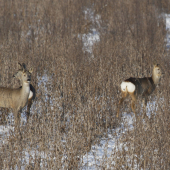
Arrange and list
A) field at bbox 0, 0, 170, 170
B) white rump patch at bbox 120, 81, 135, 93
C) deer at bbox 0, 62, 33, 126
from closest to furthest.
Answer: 1. field at bbox 0, 0, 170, 170
2. deer at bbox 0, 62, 33, 126
3. white rump patch at bbox 120, 81, 135, 93

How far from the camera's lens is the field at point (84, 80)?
328 cm

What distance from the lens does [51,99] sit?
541 centimetres

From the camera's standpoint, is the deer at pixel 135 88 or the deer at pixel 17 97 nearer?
the deer at pixel 17 97

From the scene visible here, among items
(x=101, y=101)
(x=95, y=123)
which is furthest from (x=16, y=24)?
(x=95, y=123)

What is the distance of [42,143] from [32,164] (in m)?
0.27

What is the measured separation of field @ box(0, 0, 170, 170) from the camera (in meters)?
3.28

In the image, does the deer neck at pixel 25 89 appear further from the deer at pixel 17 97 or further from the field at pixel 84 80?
the field at pixel 84 80

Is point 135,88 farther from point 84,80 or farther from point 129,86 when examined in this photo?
point 84,80

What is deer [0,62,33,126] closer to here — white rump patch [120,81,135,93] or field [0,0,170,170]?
field [0,0,170,170]

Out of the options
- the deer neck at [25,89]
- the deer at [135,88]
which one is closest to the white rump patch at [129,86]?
the deer at [135,88]

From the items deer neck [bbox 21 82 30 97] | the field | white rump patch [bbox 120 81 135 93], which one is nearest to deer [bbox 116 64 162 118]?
white rump patch [bbox 120 81 135 93]

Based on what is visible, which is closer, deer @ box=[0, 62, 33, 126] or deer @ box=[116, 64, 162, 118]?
deer @ box=[0, 62, 33, 126]

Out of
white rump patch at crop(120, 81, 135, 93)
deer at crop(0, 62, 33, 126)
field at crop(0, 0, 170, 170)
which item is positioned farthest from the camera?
white rump patch at crop(120, 81, 135, 93)

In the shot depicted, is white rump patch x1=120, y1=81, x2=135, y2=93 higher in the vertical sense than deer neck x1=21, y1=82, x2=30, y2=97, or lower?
higher
